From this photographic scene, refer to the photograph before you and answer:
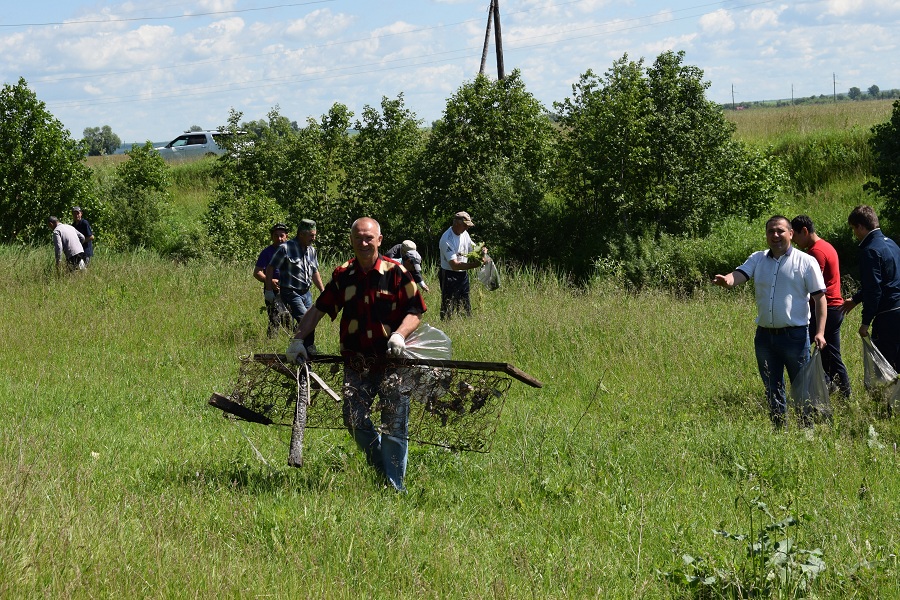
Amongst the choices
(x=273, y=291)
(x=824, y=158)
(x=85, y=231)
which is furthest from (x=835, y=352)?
(x=824, y=158)

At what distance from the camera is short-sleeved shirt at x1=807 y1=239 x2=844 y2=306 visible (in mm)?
8109

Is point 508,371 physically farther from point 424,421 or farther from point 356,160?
point 356,160

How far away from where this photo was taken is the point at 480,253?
12.5 metres

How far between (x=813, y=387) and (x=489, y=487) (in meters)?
2.91

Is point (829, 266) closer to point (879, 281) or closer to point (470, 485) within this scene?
point (879, 281)

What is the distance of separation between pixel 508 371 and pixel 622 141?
1716 centimetres

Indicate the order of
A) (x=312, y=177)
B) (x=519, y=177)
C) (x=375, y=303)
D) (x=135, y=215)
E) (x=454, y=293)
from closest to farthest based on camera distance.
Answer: (x=375, y=303)
(x=454, y=293)
(x=519, y=177)
(x=312, y=177)
(x=135, y=215)

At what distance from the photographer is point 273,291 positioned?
11977 millimetres

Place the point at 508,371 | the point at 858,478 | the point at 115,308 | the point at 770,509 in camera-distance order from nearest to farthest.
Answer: the point at 508,371, the point at 770,509, the point at 858,478, the point at 115,308

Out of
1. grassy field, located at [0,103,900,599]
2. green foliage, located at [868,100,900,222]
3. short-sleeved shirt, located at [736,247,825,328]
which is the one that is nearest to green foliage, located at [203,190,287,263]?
grassy field, located at [0,103,900,599]

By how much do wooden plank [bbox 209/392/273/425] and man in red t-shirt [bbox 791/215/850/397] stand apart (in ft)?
15.7

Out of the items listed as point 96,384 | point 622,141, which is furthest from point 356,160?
point 96,384

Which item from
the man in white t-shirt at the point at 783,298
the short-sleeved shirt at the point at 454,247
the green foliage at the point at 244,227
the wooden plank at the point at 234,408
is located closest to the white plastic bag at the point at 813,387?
the man in white t-shirt at the point at 783,298

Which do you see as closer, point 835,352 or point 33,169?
point 835,352
